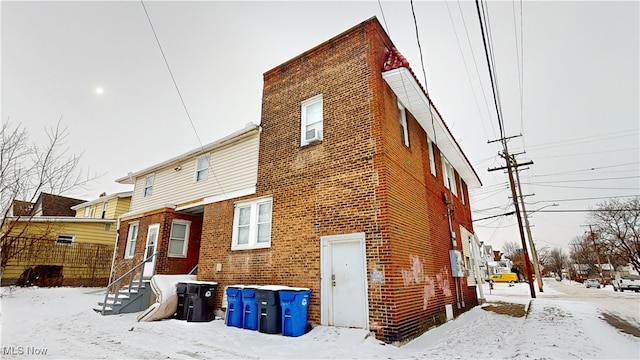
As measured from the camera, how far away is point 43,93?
39.3 ft

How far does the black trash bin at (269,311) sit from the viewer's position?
7.22 m

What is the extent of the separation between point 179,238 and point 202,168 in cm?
318

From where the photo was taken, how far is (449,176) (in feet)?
47.5

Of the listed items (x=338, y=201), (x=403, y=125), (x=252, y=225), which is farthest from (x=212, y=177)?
(x=403, y=125)

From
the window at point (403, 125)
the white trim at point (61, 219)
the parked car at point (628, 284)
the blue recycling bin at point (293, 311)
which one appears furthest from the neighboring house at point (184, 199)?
the parked car at point (628, 284)

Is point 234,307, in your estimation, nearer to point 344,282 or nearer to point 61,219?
point 344,282

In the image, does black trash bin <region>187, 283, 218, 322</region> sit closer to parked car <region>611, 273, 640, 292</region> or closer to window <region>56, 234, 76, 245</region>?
window <region>56, 234, 76, 245</region>

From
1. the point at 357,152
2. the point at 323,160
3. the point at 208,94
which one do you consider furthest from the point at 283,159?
the point at 208,94

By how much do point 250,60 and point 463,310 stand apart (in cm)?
1266

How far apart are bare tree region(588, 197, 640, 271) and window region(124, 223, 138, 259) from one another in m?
50.1

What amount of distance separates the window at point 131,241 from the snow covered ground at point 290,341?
4.32m

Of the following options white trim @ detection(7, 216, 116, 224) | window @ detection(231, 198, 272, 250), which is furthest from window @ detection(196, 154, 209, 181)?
white trim @ detection(7, 216, 116, 224)

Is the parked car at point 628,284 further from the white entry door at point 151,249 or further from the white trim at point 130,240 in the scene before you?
the white trim at point 130,240

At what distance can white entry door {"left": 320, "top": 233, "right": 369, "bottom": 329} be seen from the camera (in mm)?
6961
